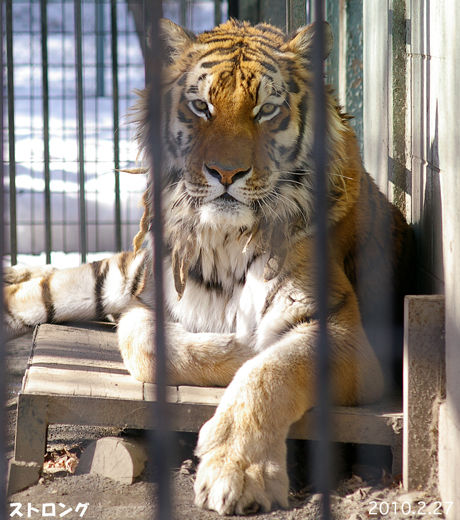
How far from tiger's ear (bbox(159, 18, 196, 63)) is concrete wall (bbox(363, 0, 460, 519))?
70 cm

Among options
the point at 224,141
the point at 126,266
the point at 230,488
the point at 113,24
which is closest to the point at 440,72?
the point at 224,141

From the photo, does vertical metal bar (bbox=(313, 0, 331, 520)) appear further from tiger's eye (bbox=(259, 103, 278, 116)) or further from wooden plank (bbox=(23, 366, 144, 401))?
tiger's eye (bbox=(259, 103, 278, 116))

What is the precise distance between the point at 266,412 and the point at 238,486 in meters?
0.20

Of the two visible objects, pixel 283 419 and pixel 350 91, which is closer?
pixel 283 419

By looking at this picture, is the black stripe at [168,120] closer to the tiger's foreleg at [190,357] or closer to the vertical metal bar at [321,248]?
the tiger's foreleg at [190,357]

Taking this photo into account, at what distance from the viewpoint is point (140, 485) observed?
6.57 feet

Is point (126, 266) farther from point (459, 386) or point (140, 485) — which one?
point (459, 386)

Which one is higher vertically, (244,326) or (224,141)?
(224,141)

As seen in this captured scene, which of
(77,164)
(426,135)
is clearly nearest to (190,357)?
(426,135)

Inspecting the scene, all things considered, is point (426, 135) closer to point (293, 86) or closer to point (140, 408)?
point (293, 86)

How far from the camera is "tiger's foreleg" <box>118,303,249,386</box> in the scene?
7.17 ft

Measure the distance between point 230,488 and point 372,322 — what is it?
2.93 feet

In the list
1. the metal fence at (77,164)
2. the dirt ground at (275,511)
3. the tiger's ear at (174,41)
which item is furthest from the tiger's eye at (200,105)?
the metal fence at (77,164)

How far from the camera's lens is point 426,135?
2.35 m
